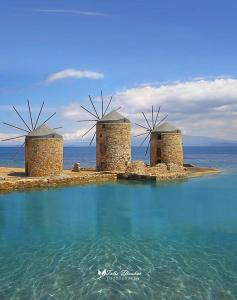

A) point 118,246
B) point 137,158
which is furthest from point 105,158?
point 137,158

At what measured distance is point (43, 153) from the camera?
24469 millimetres

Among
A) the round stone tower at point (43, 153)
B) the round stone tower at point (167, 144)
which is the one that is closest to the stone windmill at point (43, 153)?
the round stone tower at point (43, 153)

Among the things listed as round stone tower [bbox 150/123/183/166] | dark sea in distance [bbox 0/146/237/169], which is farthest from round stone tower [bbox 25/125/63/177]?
round stone tower [bbox 150/123/183/166]

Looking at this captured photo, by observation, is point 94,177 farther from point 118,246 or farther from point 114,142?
point 118,246

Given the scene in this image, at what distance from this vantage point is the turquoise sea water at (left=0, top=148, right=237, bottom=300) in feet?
26.3

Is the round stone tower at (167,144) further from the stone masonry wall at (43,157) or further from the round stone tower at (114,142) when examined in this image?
the stone masonry wall at (43,157)

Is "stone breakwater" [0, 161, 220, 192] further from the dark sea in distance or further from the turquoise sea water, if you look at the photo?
the dark sea in distance

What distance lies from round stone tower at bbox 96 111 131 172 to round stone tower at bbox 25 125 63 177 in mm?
4032

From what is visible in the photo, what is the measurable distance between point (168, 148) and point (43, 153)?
34.2 feet

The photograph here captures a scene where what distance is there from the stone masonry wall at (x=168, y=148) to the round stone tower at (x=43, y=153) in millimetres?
8945

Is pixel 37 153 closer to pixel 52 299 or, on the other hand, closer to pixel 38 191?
pixel 38 191

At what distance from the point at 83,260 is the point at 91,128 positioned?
21335mm

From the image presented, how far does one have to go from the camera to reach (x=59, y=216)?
14.8 meters

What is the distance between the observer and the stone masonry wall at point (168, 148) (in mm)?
29734
